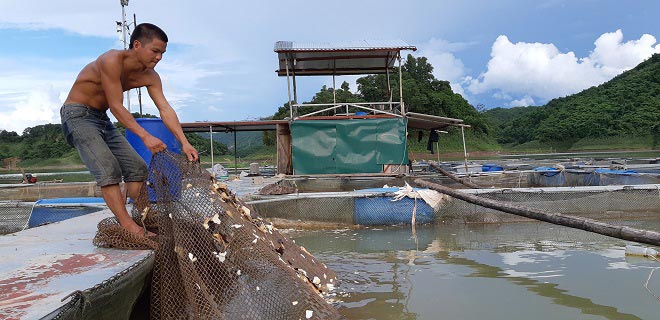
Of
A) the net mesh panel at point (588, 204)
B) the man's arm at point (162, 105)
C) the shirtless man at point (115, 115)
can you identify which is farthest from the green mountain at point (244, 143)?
the shirtless man at point (115, 115)

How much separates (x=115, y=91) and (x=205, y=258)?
49.9 inches

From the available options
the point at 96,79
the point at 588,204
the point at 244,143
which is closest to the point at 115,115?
the point at 96,79

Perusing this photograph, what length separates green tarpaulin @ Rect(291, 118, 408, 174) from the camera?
1207cm

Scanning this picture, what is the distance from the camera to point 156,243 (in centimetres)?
290

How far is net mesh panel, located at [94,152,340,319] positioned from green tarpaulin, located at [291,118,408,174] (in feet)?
28.8

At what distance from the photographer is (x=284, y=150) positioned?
13594mm

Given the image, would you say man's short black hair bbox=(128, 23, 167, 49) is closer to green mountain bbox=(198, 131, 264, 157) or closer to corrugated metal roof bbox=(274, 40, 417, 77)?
corrugated metal roof bbox=(274, 40, 417, 77)

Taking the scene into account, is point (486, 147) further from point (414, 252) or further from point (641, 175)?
point (414, 252)

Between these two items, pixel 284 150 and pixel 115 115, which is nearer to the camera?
pixel 115 115

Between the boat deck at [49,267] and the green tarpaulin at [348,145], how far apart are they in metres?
8.71

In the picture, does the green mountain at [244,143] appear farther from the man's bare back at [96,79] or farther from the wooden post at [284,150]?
the man's bare back at [96,79]

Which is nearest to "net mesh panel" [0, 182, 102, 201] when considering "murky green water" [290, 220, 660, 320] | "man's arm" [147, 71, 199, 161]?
"murky green water" [290, 220, 660, 320]

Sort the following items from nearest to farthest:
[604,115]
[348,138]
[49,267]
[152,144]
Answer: [49,267]
[152,144]
[348,138]
[604,115]

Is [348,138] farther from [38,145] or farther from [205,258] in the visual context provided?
[38,145]
